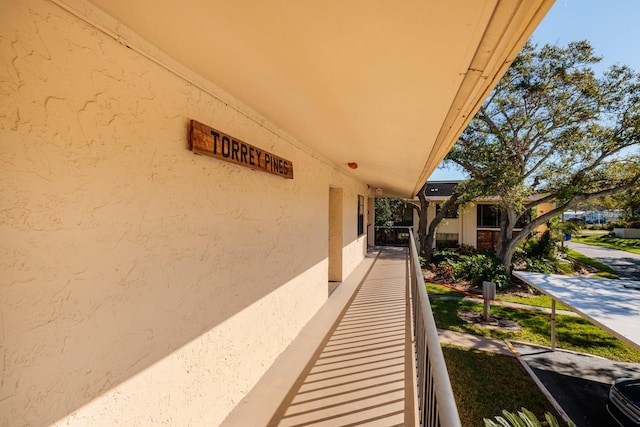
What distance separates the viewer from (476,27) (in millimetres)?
1238

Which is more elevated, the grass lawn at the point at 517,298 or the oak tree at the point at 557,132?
the oak tree at the point at 557,132

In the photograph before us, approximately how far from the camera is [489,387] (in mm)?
4809

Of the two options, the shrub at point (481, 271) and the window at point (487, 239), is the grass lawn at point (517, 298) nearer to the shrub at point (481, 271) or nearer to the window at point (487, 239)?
the shrub at point (481, 271)

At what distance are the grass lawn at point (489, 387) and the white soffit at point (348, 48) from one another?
407 cm

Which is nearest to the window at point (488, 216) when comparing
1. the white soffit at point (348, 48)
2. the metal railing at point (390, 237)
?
the metal railing at point (390, 237)

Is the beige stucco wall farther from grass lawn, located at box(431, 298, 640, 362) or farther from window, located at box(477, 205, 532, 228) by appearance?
window, located at box(477, 205, 532, 228)

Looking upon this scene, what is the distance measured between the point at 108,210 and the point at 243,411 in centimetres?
210

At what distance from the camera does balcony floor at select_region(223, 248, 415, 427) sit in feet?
8.39

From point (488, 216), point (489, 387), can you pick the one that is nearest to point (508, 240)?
point (488, 216)

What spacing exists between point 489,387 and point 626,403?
5.24ft

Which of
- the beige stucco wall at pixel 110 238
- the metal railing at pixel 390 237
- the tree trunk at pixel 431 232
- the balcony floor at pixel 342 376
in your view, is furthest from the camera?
the metal railing at pixel 390 237

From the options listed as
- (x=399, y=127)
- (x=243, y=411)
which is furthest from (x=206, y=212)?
(x=399, y=127)

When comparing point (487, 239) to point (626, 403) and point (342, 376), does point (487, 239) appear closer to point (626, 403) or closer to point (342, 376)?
point (626, 403)

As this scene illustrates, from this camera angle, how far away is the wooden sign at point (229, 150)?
200cm
